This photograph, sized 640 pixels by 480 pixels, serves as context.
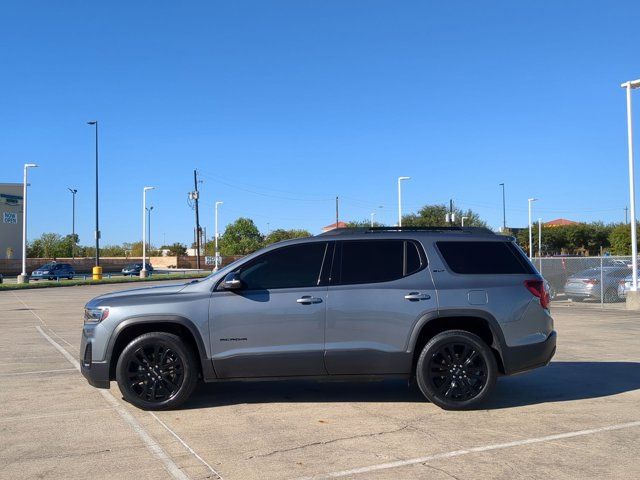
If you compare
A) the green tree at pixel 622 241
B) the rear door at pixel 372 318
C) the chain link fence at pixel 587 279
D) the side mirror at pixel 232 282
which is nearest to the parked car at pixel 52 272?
the chain link fence at pixel 587 279

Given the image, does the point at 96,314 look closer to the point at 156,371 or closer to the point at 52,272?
the point at 156,371

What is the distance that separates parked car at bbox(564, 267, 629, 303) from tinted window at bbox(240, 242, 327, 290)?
1634 centimetres

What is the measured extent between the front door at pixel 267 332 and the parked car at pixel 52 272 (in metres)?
48.0

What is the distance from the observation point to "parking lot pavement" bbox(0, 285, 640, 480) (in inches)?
195

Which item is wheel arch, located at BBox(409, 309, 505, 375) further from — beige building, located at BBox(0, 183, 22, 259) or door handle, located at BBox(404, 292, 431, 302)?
beige building, located at BBox(0, 183, 22, 259)

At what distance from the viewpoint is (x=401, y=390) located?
780 centimetres

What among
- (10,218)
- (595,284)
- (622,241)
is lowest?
(595,284)

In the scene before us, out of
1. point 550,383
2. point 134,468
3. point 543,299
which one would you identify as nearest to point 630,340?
point 550,383

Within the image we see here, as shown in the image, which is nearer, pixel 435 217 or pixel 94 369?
pixel 94 369

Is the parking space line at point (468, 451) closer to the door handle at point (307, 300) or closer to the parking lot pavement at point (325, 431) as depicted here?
the parking lot pavement at point (325, 431)

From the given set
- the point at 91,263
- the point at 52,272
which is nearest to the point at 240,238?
the point at 91,263

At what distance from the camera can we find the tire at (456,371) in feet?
22.0

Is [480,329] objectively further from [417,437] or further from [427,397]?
[417,437]

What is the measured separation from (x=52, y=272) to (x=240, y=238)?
43936 mm
